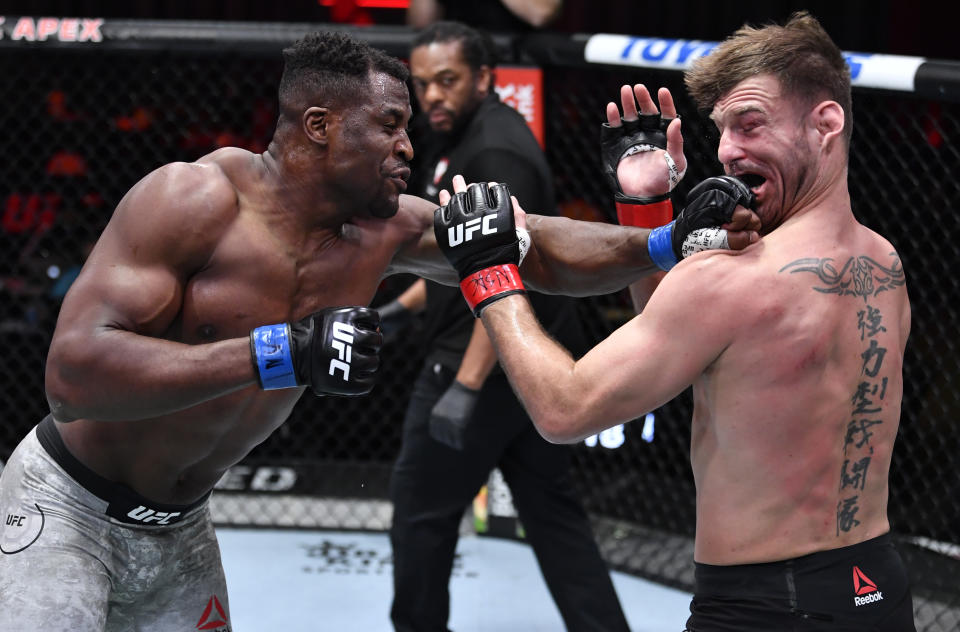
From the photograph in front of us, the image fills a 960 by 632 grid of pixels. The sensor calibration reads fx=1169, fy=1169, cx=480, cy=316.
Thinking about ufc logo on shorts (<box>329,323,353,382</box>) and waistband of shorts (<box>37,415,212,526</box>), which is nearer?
ufc logo on shorts (<box>329,323,353,382</box>)

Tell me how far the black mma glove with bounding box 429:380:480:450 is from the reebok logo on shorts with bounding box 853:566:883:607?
4.37 feet

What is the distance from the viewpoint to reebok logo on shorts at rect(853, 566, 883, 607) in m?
1.66

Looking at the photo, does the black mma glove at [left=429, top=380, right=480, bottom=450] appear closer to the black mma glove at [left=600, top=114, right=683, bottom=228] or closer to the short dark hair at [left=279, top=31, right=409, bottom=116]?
the black mma glove at [left=600, top=114, right=683, bottom=228]

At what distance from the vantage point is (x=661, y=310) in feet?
5.45

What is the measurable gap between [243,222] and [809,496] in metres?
1.04

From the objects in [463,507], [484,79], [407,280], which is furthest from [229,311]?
[407,280]

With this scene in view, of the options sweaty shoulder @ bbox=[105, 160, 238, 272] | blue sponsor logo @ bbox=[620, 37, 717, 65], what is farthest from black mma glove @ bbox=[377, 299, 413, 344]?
sweaty shoulder @ bbox=[105, 160, 238, 272]

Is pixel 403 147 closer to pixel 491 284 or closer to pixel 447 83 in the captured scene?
pixel 491 284

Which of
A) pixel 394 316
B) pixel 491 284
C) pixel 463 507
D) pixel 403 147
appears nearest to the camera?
pixel 491 284

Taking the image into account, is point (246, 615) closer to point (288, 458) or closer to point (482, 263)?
point (288, 458)

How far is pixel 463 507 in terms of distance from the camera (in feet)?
9.97

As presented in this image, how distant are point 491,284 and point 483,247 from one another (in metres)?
0.06

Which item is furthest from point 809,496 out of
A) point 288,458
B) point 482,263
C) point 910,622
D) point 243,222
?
point 288,458

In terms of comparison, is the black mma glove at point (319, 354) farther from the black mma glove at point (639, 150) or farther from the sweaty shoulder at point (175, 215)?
the black mma glove at point (639, 150)
